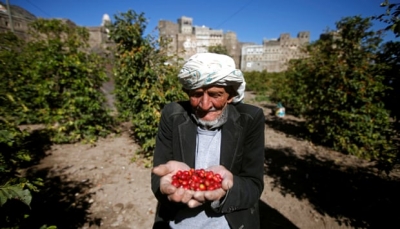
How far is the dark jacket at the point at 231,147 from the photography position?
1587 millimetres


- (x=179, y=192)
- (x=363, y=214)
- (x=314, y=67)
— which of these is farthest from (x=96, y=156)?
(x=314, y=67)

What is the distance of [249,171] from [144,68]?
187 inches

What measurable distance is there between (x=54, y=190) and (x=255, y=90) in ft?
83.1

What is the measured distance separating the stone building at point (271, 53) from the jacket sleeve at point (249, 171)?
6393 centimetres

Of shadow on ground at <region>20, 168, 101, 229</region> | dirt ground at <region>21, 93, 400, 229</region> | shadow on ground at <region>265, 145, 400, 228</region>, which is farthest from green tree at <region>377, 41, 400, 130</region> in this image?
shadow on ground at <region>20, 168, 101, 229</region>

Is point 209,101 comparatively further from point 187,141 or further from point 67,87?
point 67,87


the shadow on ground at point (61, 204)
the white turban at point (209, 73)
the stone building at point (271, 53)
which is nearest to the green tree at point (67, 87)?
the shadow on ground at point (61, 204)

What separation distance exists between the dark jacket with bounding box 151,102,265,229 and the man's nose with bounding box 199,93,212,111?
0.21 meters

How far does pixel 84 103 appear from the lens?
689 centimetres

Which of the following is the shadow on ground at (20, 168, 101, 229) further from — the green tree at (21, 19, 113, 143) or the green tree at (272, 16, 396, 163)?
the green tree at (272, 16, 396, 163)

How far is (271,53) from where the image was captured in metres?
62.8

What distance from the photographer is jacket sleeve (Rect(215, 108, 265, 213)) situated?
1.43m

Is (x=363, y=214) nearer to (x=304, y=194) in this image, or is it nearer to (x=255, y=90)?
(x=304, y=194)

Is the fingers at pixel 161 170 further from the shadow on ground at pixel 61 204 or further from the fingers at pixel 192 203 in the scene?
the shadow on ground at pixel 61 204
